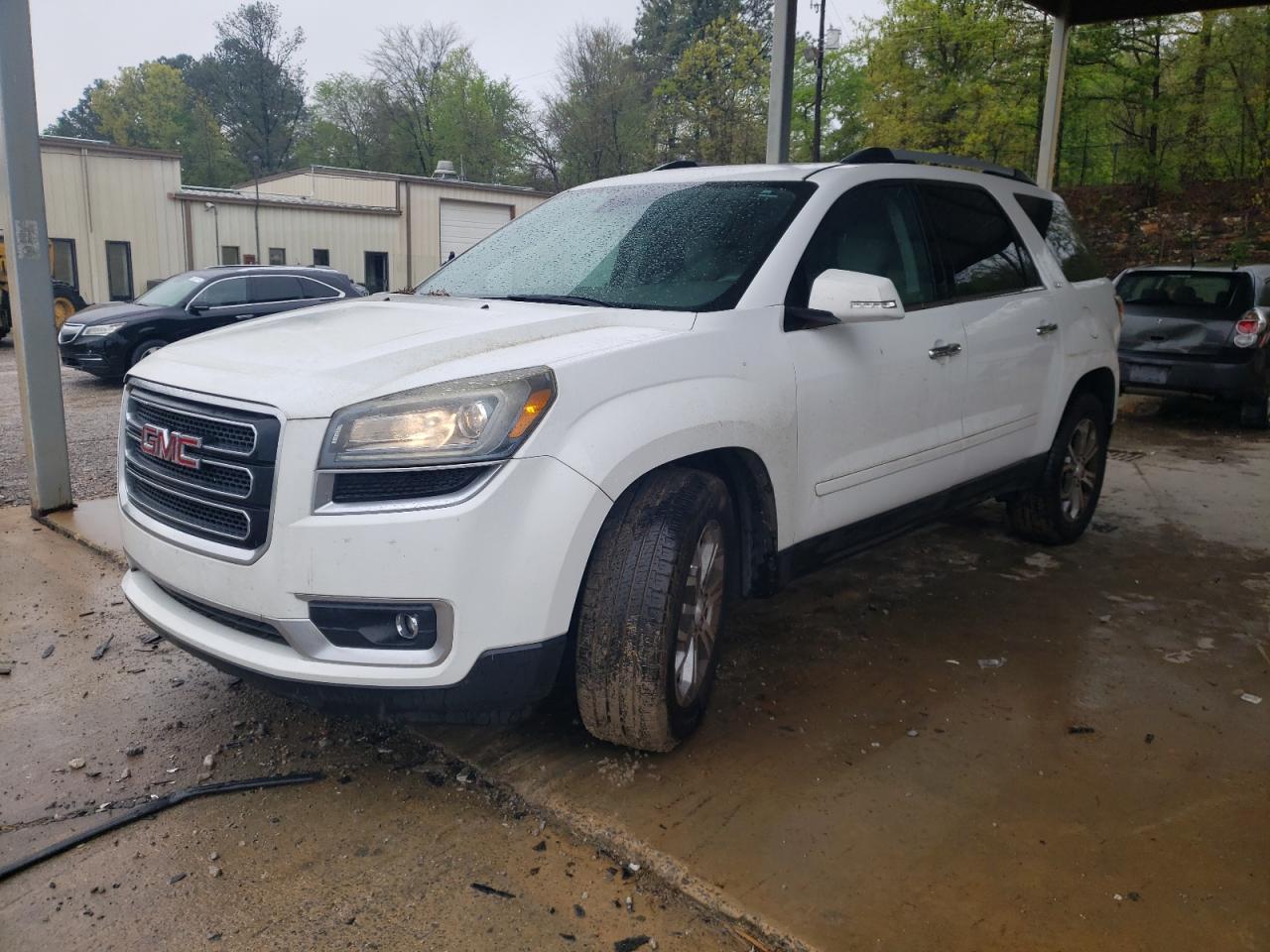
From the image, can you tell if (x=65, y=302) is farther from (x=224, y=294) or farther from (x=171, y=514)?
(x=171, y=514)

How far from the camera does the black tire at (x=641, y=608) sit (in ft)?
8.89

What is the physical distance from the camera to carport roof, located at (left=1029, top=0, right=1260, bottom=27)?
35.1 ft

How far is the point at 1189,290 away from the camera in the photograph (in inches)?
402

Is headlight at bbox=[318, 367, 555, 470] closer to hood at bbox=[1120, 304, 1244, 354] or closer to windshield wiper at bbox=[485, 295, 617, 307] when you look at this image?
windshield wiper at bbox=[485, 295, 617, 307]

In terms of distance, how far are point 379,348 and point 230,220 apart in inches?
1118

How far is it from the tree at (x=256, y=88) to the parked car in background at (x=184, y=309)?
54356mm

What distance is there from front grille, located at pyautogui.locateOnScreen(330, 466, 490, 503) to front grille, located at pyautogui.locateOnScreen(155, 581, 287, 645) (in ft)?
1.40

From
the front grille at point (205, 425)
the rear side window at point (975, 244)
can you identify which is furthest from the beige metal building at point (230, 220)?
the front grille at point (205, 425)

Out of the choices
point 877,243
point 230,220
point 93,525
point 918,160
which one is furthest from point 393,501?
point 230,220

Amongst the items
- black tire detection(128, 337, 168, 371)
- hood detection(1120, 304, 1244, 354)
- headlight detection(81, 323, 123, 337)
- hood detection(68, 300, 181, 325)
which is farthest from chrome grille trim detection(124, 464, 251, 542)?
hood detection(68, 300, 181, 325)

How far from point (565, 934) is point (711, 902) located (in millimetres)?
354

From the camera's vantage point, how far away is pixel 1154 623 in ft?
14.0

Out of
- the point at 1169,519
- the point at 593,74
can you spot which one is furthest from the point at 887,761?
the point at 593,74

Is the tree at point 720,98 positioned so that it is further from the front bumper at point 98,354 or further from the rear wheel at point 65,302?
the front bumper at point 98,354
